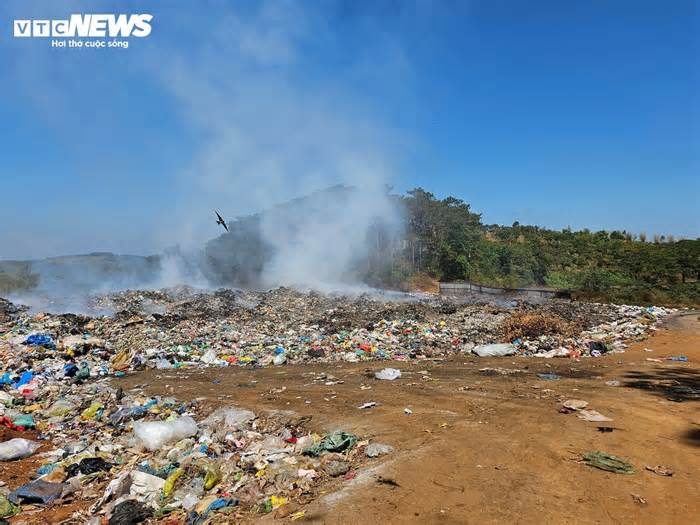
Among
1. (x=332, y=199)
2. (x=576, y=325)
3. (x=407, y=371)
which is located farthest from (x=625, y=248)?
(x=407, y=371)

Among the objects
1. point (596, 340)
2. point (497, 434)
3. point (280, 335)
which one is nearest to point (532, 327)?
point (596, 340)

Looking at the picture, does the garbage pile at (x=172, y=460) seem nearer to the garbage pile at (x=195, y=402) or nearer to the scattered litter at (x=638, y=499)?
the garbage pile at (x=195, y=402)

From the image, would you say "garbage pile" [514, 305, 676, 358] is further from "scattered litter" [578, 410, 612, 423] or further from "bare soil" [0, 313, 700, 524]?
"scattered litter" [578, 410, 612, 423]

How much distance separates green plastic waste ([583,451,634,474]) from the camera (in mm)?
3256

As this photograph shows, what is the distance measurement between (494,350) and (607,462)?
5.64m

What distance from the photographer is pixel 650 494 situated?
2.95 metres

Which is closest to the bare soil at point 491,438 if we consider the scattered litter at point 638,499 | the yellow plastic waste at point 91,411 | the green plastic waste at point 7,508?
the scattered litter at point 638,499

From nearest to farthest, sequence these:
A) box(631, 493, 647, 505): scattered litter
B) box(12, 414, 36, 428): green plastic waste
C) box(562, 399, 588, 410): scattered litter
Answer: box(631, 493, 647, 505): scattered litter → box(562, 399, 588, 410): scattered litter → box(12, 414, 36, 428): green plastic waste

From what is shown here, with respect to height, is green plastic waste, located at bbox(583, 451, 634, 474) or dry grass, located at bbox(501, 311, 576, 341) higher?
dry grass, located at bbox(501, 311, 576, 341)

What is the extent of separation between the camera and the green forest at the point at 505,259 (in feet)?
77.8

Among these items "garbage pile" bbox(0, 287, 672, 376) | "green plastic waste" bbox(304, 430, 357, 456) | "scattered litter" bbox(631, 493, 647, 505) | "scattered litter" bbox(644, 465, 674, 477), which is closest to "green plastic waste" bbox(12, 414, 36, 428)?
"garbage pile" bbox(0, 287, 672, 376)

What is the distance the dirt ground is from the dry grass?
90.3 inches

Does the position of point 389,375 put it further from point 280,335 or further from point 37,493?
point 280,335

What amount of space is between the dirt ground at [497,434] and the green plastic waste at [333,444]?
25 cm
